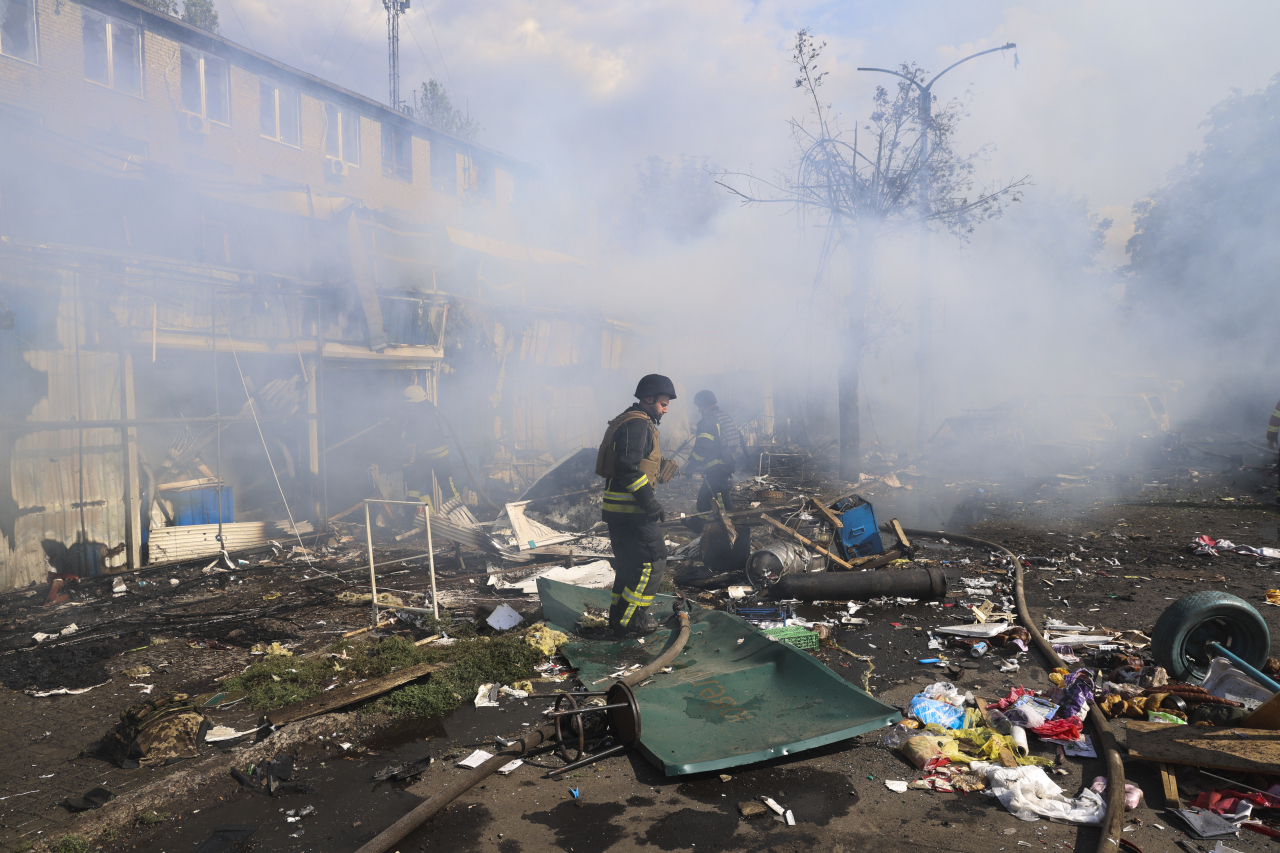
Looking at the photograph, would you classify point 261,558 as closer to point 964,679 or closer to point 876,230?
point 964,679

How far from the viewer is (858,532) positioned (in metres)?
6.65

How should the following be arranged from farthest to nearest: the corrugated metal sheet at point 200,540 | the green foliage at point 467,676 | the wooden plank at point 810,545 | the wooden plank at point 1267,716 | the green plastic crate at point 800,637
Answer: the corrugated metal sheet at point 200,540, the wooden plank at point 810,545, the green plastic crate at point 800,637, the green foliage at point 467,676, the wooden plank at point 1267,716

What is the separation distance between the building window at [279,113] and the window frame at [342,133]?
31.0 inches

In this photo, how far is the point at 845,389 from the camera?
12.4 meters

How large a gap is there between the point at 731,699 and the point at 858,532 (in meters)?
3.37

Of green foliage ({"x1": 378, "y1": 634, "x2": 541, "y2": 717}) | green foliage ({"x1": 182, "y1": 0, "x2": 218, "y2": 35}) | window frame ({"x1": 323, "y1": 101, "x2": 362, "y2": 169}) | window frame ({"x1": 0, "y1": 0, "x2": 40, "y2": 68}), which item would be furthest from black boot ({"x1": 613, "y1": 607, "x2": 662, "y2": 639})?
green foliage ({"x1": 182, "y1": 0, "x2": 218, "y2": 35})

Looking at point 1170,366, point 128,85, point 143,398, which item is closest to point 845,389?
point 143,398

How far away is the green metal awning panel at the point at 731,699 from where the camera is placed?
3.21 m

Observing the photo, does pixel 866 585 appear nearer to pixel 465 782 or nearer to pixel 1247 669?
pixel 1247 669

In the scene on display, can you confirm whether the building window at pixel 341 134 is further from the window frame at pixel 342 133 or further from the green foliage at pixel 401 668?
the green foliage at pixel 401 668

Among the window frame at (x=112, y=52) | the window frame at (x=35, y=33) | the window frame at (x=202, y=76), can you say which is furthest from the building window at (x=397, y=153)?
the window frame at (x=35, y=33)

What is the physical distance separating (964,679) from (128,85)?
56.8 ft

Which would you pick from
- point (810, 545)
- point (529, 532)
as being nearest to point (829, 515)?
point (810, 545)

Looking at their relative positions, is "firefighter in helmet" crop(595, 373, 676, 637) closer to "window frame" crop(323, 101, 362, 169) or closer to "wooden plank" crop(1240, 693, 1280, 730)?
"wooden plank" crop(1240, 693, 1280, 730)
